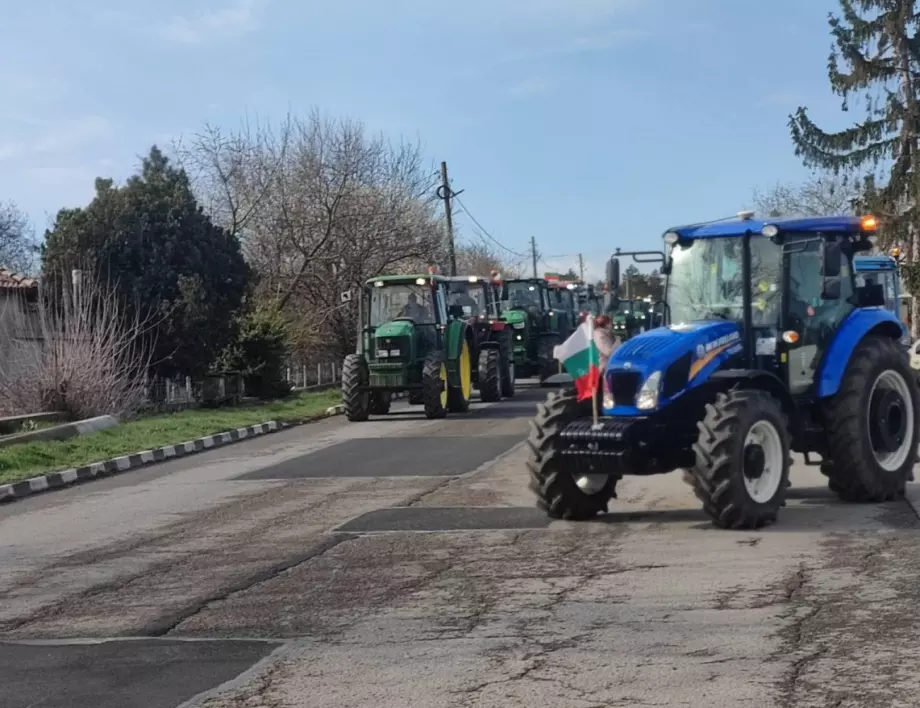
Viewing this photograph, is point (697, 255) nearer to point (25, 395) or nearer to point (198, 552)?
point (198, 552)

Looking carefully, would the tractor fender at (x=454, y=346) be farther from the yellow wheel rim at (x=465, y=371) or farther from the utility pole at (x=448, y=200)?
the utility pole at (x=448, y=200)

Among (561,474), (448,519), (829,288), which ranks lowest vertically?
(448,519)

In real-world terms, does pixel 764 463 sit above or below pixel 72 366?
below

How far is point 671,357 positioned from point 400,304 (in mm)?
14620

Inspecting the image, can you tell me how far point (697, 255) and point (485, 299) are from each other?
17558 mm

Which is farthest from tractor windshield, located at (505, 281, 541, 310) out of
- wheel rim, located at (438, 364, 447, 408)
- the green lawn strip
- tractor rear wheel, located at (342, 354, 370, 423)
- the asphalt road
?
the asphalt road

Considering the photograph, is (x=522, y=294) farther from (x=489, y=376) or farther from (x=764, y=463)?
(x=764, y=463)

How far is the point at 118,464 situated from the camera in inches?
686

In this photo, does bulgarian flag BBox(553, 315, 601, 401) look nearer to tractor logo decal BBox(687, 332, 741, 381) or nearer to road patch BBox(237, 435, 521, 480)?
tractor logo decal BBox(687, 332, 741, 381)

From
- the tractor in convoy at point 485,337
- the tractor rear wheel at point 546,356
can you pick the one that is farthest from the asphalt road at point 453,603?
the tractor rear wheel at point 546,356

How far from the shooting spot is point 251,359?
30.5 metres

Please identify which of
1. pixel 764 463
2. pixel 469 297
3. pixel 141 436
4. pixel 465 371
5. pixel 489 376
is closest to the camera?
pixel 764 463

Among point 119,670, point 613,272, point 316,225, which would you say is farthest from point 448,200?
point 119,670

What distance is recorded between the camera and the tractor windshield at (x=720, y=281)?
11188mm
